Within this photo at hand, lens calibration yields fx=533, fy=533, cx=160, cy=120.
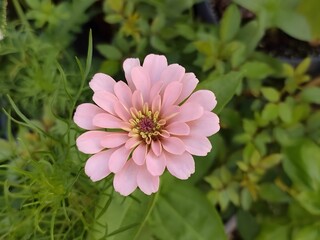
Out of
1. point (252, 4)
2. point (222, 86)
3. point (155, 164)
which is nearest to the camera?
point (155, 164)

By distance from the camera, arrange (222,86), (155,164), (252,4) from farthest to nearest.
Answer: (252,4) → (222,86) → (155,164)

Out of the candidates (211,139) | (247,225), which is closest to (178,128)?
(211,139)

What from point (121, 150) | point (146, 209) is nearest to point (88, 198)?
point (146, 209)

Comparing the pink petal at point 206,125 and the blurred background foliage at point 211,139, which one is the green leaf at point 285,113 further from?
the pink petal at point 206,125

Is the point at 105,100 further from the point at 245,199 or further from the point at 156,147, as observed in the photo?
the point at 245,199

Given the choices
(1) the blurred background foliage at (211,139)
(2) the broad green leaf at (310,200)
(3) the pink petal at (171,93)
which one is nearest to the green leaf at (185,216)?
(1) the blurred background foliage at (211,139)

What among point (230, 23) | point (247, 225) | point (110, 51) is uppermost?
point (230, 23)

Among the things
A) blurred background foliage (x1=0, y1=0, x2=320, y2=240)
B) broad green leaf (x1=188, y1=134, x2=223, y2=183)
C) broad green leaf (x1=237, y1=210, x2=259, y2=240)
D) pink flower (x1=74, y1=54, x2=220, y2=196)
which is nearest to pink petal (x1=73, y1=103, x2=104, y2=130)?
pink flower (x1=74, y1=54, x2=220, y2=196)

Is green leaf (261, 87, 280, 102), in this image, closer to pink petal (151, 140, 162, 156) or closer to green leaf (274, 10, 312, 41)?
green leaf (274, 10, 312, 41)
